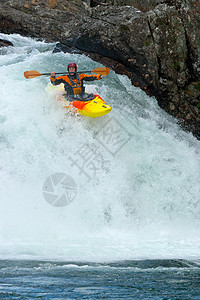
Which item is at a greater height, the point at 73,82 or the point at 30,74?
the point at 30,74

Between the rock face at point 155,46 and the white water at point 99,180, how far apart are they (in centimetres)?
35

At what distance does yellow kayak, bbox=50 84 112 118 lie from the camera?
7.04 m

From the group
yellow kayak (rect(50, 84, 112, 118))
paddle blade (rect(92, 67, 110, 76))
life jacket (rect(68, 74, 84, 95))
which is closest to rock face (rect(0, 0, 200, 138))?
paddle blade (rect(92, 67, 110, 76))

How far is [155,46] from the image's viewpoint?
7.71 meters

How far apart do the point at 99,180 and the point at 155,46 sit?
134 inches

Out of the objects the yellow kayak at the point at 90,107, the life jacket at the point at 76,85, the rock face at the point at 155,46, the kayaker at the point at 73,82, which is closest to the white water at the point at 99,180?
the yellow kayak at the point at 90,107

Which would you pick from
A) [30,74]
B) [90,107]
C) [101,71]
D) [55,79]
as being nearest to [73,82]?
[55,79]

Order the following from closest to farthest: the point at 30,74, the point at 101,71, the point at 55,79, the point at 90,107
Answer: the point at 90,107, the point at 55,79, the point at 30,74, the point at 101,71

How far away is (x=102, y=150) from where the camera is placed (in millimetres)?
6934

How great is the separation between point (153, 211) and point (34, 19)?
965 centimetres

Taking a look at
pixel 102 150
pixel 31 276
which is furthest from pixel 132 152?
pixel 31 276

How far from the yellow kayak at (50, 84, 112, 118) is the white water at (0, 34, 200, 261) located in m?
0.19

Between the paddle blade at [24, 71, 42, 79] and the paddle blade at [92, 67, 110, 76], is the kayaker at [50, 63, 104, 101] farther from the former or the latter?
the paddle blade at [24, 71, 42, 79]

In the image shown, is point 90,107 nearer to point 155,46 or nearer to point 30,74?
point 30,74
